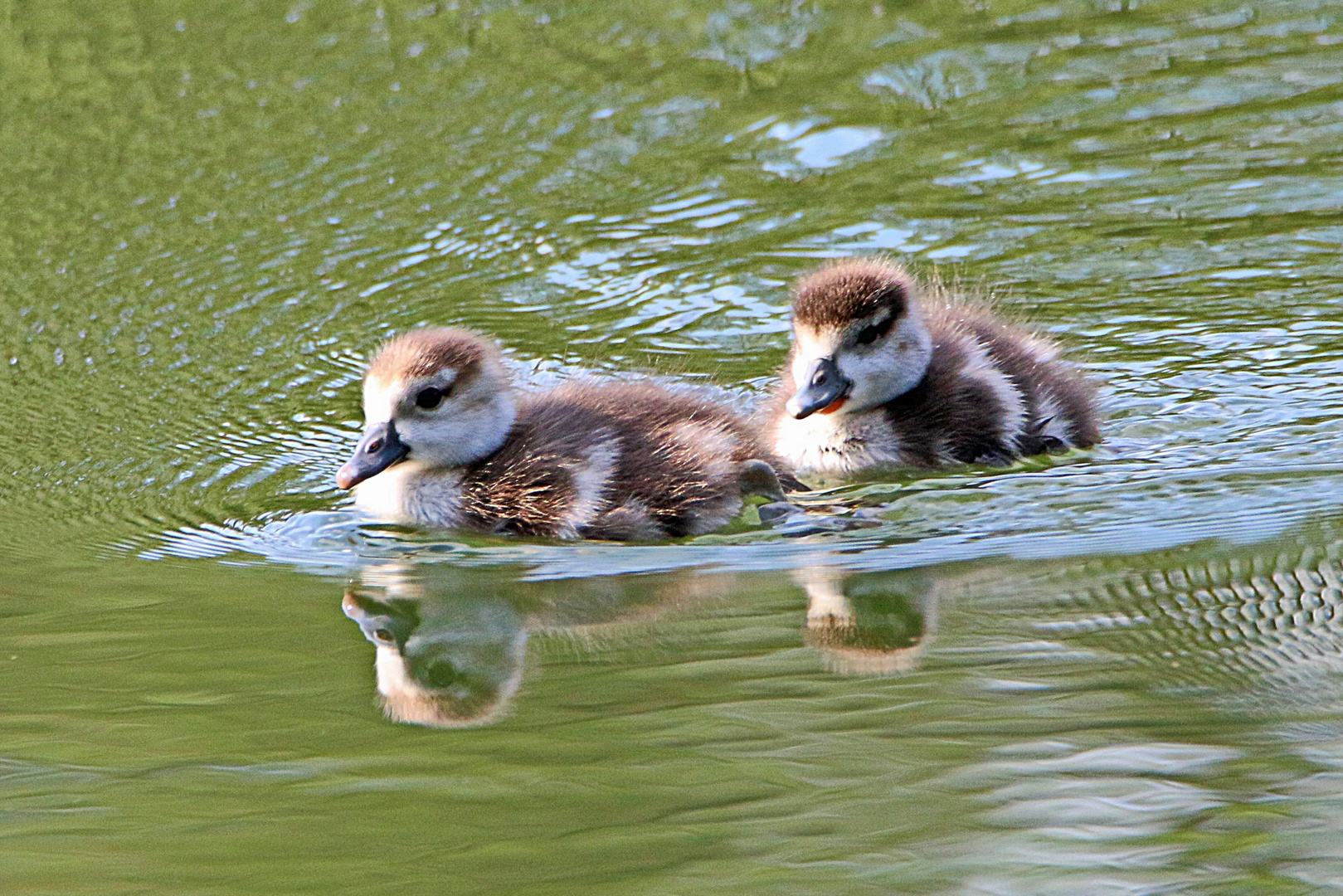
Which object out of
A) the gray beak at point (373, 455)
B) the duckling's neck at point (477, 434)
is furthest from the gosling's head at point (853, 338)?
the gray beak at point (373, 455)

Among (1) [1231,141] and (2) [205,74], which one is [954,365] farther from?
(2) [205,74]

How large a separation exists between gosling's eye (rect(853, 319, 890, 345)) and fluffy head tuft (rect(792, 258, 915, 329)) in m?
0.03

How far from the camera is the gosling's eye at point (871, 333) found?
15.3 ft

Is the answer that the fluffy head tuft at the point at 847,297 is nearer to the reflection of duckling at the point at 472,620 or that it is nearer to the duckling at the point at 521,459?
the duckling at the point at 521,459

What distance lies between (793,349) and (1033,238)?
161 centimetres

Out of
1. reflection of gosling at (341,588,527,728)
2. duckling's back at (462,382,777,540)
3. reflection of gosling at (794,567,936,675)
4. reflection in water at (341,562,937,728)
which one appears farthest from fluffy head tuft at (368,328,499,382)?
reflection of gosling at (794,567,936,675)

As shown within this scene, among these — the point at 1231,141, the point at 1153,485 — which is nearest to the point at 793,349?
the point at 1153,485

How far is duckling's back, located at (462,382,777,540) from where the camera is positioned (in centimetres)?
429

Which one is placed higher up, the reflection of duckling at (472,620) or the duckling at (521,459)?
the duckling at (521,459)

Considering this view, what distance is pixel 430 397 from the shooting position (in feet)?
14.4

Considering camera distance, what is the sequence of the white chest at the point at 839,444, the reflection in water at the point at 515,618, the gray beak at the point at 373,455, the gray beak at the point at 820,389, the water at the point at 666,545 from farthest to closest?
the white chest at the point at 839,444
the gray beak at the point at 820,389
the gray beak at the point at 373,455
the reflection in water at the point at 515,618
the water at the point at 666,545

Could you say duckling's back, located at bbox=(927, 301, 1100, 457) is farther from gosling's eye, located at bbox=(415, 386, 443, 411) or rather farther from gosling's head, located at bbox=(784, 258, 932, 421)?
gosling's eye, located at bbox=(415, 386, 443, 411)

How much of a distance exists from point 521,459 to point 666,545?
45 centimetres

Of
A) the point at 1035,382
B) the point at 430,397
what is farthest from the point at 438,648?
the point at 1035,382
